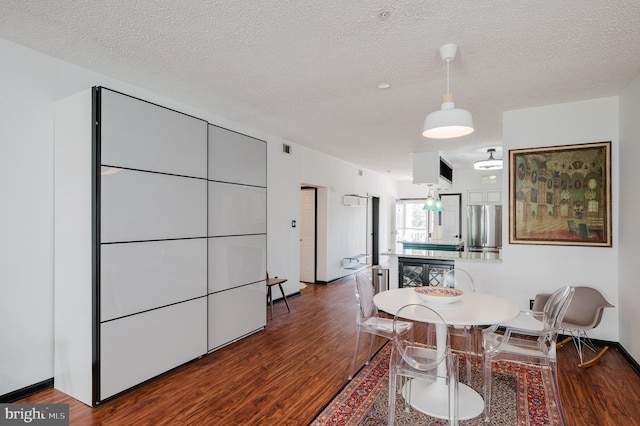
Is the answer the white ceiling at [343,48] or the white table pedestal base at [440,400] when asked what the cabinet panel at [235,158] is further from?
the white table pedestal base at [440,400]

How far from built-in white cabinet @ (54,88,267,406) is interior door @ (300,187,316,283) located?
3600 mm

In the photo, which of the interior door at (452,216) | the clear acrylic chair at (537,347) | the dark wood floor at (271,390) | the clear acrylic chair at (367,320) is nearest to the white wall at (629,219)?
the dark wood floor at (271,390)

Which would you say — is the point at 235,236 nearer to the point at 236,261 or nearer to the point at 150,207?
the point at 236,261

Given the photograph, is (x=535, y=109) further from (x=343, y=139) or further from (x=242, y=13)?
(x=242, y=13)

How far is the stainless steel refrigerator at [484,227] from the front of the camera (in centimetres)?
778

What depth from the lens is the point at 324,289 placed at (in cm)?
674

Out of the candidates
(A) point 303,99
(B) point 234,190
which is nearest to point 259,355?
(B) point 234,190

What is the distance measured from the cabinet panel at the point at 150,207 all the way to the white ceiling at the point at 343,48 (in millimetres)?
1014

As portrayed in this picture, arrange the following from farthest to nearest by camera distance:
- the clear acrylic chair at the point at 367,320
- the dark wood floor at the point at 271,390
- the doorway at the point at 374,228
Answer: the doorway at the point at 374,228 → the clear acrylic chair at the point at 367,320 → the dark wood floor at the point at 271,390

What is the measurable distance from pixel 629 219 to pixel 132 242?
460 centimetres

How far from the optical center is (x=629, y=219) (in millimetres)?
3334

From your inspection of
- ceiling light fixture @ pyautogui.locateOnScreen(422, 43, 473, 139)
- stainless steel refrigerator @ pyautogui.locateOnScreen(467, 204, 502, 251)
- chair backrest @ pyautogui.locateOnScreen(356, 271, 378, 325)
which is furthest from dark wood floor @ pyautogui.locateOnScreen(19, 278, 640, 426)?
stainless steel refrigerator @ pyautogui.locateOnScreen(467, 204, 502, 251)

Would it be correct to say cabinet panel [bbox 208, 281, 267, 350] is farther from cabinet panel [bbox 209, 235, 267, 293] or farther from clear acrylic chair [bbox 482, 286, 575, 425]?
clear acrylic chair [bbox 482, 286, 575, 425]

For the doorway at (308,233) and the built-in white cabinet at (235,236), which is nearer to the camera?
the built-in white cabinet at (235,236)
